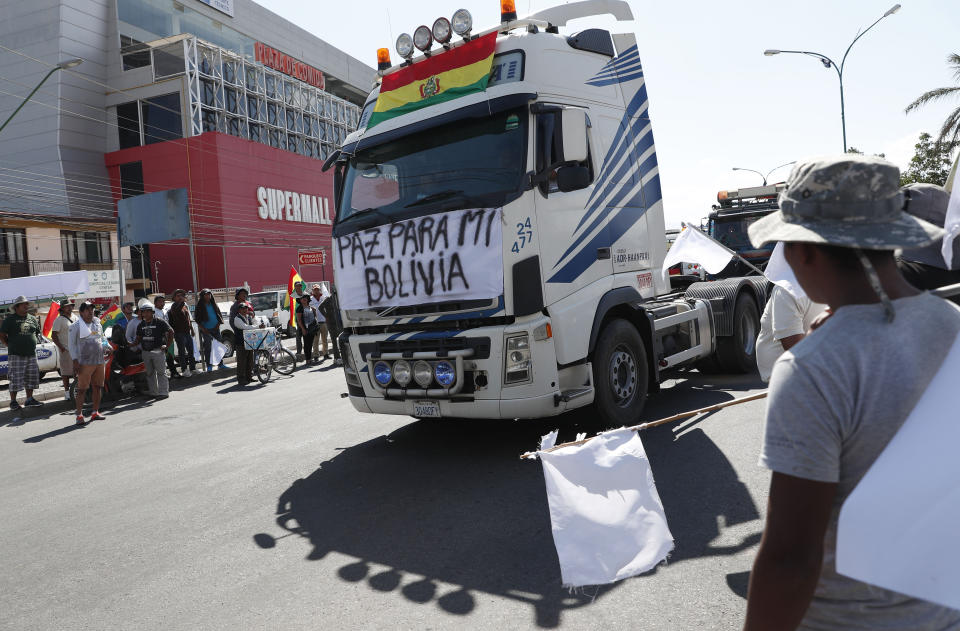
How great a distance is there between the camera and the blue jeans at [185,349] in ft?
47.9

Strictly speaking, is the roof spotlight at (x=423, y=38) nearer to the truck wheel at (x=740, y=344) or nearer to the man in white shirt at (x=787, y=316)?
the man in white shirt at (x=787, y=316)

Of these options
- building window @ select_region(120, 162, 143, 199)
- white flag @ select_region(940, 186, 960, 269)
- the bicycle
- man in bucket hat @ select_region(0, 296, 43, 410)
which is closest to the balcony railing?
building window @ select_region(120, 162, 143, 199)

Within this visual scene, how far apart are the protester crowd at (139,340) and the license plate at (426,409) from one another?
6872 millimetres

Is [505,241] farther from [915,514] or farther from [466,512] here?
[915,514]

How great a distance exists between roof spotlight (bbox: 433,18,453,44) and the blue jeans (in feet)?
36.1

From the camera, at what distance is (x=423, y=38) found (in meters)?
6.03

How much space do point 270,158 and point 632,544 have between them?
4232 centimetres

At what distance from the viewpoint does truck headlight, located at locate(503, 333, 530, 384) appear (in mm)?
5156

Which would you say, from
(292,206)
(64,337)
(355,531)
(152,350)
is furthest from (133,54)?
(355,531)

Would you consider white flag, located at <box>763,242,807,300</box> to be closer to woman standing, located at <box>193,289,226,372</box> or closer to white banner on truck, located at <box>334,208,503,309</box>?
white banner on truck, located at <box>334,208,503,309</box>

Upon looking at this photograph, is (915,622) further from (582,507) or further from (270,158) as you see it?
(270,158)

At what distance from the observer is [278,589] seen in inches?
143

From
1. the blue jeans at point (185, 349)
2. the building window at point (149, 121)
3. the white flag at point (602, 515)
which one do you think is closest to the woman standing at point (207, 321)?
the blue jeans at point (185, 349)

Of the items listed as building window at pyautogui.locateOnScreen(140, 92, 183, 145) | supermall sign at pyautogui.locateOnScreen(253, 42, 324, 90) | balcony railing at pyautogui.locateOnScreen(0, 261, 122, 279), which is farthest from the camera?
supermall sign at pyautogui.locateOnScreen(253, 42, 324, 90)
